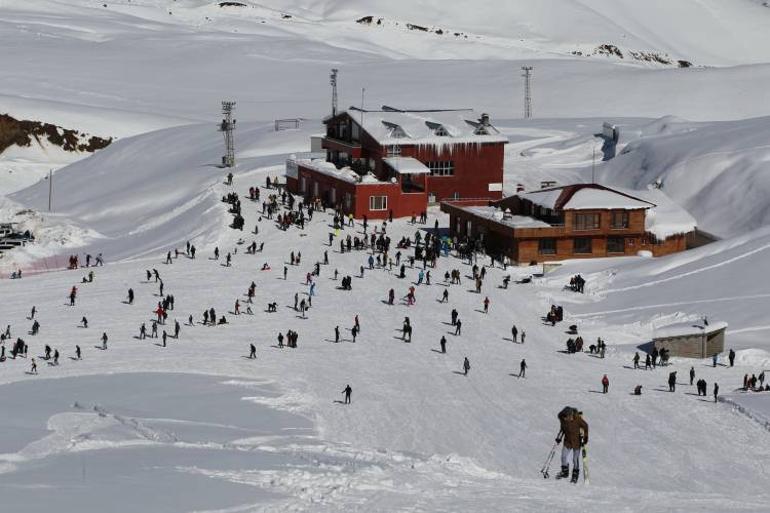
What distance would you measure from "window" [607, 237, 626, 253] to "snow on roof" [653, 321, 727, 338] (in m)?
14.9

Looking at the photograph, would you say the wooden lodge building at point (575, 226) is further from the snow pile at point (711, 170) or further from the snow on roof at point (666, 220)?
the snow pile at point (711, 170)

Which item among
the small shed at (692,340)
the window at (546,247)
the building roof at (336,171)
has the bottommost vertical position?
the small shed at (692,340)

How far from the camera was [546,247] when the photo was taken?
72.1 metres

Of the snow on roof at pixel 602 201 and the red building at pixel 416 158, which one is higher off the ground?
the red building at pixel 416 158

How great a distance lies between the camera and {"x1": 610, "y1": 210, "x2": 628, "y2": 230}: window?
73375 millimetres

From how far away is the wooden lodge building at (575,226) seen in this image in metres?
72.0

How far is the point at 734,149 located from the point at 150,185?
35.9 meters

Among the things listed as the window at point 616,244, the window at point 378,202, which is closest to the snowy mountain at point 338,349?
the window at point 616,244

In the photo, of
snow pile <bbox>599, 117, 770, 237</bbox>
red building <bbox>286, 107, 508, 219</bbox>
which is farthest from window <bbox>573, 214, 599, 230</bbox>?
red building <bbox>286, 107, 508, 219</bbox>

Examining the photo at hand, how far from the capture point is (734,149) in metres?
88.8

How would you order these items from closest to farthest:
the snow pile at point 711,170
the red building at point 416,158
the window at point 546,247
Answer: the window at point 546,247 < the snow pile at point 711,170 < the red building at point 416,158

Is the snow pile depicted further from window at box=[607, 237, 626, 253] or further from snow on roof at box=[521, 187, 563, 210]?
snow on roof at box=[521, 187, 563, 210]

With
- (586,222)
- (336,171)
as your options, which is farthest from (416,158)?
(586,222)

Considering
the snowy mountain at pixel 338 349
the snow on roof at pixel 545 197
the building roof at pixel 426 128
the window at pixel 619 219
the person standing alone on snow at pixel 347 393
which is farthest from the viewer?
the building roof at pixel 426 128
